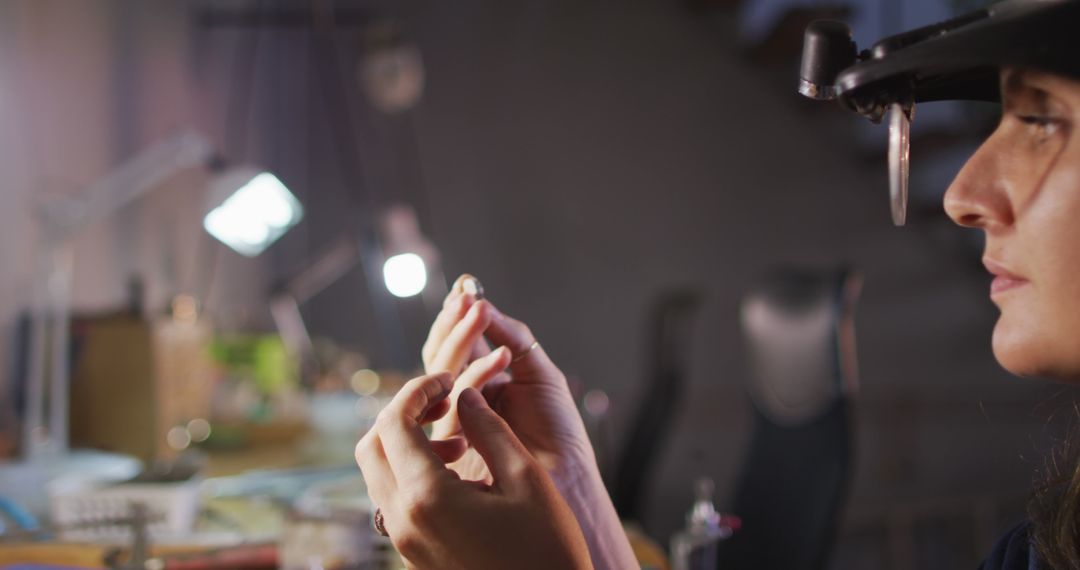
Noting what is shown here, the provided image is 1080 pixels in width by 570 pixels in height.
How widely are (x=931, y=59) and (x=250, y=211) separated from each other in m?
1.45

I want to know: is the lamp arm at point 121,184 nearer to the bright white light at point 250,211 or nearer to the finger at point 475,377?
the bright white light at point 250,211

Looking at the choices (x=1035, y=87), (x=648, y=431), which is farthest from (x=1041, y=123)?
Result: (x=648, y=431)

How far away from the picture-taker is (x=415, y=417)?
0.64 m

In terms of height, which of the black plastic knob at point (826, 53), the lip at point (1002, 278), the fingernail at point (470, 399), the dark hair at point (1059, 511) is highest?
the black plastic knob at point (826, 53)

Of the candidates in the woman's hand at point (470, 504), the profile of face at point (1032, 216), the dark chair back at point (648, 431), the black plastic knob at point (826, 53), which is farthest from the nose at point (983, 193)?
the dark chair back at point (648, 431)

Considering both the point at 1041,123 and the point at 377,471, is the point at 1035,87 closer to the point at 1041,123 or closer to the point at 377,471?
the point at 1041,123

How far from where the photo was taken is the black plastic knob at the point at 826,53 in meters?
0.61

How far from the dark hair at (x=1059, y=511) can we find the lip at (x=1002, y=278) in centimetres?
19

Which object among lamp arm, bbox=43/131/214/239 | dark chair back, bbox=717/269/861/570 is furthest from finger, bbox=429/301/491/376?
lamp arm, bbox=43/131/214/239

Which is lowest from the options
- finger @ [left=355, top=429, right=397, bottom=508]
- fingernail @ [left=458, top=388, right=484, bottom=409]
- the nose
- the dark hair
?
the dark hair

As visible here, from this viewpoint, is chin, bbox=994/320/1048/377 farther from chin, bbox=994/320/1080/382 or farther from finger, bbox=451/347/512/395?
finger, bbox=451/347/512/395

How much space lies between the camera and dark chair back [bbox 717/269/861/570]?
1449mm

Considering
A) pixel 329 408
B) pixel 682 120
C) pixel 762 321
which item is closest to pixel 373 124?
pixel 682 120

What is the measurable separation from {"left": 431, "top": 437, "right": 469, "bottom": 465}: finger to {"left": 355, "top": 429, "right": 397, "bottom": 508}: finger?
0.10 meters
